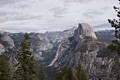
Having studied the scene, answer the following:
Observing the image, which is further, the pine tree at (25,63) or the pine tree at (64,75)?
the pine tree at (64,75)

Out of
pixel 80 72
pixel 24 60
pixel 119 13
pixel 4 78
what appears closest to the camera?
pixel 119 13

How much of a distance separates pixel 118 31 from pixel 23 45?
19.8 m

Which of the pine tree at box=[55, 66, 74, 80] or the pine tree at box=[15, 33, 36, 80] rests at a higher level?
the pine tree at box=[15, 33, 36, 80]

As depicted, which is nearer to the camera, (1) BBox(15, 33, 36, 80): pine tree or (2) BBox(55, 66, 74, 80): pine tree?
(1) BBox(15, 33, 36, 80): pine tree

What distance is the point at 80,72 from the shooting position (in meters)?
96.3

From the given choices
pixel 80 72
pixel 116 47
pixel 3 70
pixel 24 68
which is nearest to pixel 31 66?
pixel 24 68

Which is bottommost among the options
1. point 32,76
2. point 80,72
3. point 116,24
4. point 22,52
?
point 80,72

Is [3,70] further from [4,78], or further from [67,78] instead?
[67,78]

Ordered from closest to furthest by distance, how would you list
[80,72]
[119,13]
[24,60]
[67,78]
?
[119,13], [24,60], [67,78], [80,72]

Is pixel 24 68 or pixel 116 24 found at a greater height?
pixel 116 24

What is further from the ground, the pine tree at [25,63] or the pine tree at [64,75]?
the pine tree at [25,63]

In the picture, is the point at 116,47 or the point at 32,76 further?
the point at 32,76

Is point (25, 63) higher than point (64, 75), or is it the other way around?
point (25, 63)

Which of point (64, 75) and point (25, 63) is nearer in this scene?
point (25, 63)
